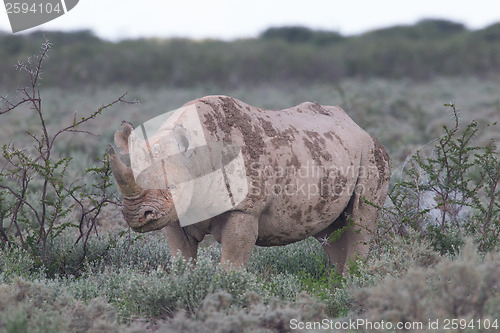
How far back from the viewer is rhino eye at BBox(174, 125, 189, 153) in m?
4.60

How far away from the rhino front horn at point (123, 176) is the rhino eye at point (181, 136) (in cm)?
51

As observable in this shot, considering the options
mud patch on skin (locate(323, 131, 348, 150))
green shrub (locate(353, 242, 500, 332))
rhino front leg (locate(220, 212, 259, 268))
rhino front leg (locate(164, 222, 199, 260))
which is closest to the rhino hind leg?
mud patch on skin (locate(323, 131, 348, 150))

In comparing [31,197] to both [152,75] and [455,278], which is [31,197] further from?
[152,75]

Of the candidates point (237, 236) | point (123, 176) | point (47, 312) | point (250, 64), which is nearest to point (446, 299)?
point (237, 236)

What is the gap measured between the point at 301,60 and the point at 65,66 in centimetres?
1660

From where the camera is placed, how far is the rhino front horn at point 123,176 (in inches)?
161

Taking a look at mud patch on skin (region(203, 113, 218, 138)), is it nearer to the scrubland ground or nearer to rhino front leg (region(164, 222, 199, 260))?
rhino front leg (region(164, 222, 199, 260))

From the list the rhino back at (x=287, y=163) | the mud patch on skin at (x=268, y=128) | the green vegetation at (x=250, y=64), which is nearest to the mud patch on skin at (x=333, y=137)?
the rhino back at (x=287, y=163)

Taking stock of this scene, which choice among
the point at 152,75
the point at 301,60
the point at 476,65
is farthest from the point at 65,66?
the point at 476,65

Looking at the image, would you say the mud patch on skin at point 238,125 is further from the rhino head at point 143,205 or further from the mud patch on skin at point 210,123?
the rhino head at point 143,205

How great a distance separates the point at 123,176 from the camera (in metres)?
4.18

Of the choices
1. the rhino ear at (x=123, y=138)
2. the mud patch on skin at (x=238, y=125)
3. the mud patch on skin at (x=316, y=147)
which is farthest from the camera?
the mud patch on skin at (x=316, y=147)

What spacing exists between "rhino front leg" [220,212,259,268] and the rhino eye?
2.36ft

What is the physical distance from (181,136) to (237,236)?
0.98m
